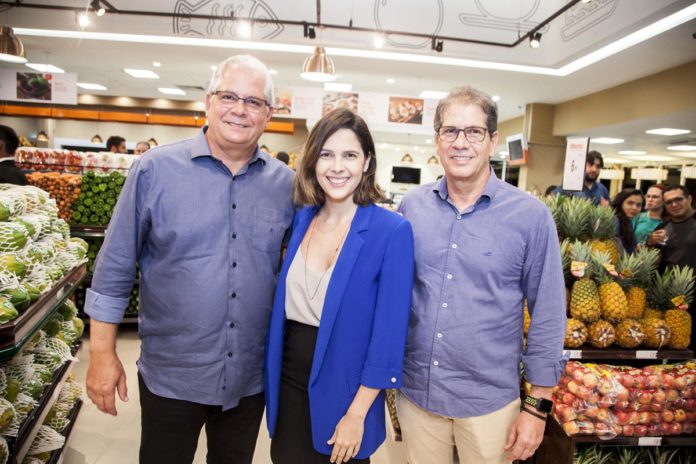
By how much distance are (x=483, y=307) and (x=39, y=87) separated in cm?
A: 1041

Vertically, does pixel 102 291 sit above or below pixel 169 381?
above

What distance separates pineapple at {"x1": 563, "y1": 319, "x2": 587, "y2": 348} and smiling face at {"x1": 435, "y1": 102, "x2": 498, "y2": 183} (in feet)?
4.44

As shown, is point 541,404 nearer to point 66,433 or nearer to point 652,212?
point 66,433

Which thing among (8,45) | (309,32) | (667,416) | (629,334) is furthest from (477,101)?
(8,45)

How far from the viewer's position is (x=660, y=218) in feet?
19.5

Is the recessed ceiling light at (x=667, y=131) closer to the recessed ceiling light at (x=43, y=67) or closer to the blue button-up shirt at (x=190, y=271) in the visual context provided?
the blue button-up shirt at (x=190, y=271)

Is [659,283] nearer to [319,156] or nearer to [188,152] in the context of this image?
[319,156]

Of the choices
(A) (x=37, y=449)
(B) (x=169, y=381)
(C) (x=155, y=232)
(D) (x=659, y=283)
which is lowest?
(A) (x=37, y=449)

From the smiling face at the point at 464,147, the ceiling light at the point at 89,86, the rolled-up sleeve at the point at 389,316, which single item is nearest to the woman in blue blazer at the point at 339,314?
the rolled-up sleeve at the point at 389,316

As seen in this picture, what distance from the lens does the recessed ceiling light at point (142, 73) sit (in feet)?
33.9

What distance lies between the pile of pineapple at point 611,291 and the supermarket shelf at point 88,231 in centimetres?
424

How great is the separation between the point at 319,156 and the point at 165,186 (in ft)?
2.02

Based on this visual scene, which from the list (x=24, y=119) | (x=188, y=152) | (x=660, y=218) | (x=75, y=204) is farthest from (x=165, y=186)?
(x=24, y=119)

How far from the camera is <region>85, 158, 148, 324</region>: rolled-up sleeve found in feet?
5.61
